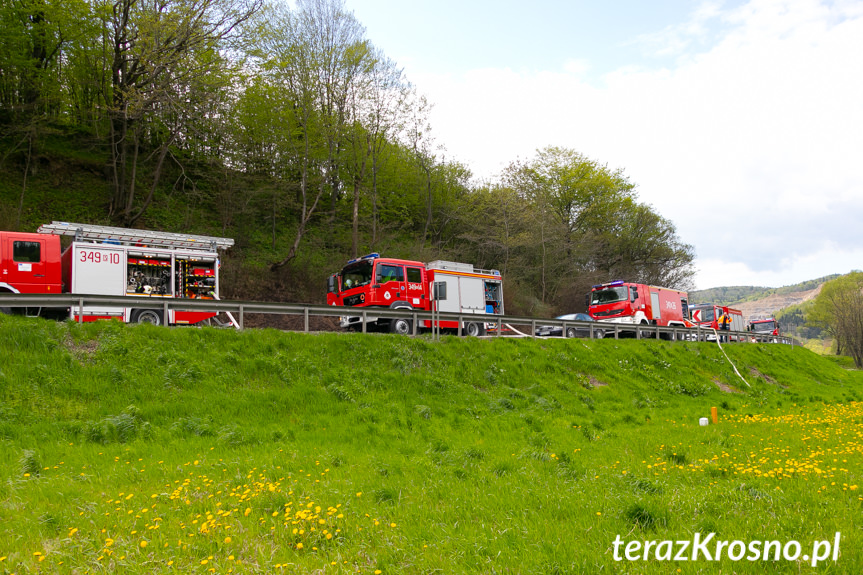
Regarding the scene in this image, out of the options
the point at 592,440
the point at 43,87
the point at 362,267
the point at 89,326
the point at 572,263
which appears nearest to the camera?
the point at 592,440

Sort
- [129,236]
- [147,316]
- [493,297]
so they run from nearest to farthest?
[147,316] < [129,236] < [493,297]

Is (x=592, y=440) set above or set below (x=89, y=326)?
below

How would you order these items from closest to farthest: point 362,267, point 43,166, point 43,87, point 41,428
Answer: point 41,428 < point 362,267 < point 43,87 < point 43,166

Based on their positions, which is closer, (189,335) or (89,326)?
(89,326)

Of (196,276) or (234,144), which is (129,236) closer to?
(196,276)

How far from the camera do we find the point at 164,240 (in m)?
18.4

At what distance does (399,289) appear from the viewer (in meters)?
20.2

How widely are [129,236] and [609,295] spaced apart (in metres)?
24.8

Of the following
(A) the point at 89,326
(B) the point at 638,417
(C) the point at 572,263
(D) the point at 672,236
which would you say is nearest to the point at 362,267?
(A) the point at 89,326

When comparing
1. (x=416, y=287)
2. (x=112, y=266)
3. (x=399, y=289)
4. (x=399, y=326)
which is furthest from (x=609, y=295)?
(x=112, y=266)

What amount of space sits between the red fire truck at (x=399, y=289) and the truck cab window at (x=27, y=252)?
9883 mm

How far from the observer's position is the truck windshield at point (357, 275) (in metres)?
19.8

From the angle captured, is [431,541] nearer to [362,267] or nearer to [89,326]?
[89,326]

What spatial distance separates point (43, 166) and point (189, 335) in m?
25.2
